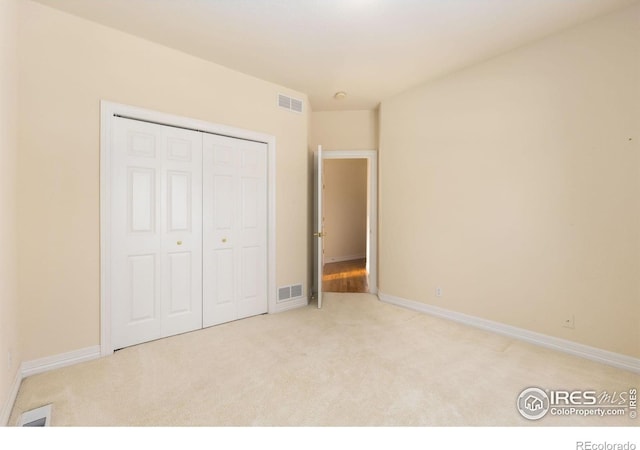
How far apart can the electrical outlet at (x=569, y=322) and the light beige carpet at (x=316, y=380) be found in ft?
0.90

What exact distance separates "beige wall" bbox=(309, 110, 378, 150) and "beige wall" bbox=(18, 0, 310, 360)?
211 centimetres

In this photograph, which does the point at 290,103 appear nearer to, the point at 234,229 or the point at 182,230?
the point at 234,229

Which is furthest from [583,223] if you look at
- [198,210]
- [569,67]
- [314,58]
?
[198,210]

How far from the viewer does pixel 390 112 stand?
3.86m

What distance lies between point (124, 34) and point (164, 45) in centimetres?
31

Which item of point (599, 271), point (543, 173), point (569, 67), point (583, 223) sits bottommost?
point (599, 271)

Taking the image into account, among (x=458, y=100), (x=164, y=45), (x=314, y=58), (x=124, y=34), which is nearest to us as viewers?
(x=124, y=34)

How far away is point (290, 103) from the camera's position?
3.59 metres

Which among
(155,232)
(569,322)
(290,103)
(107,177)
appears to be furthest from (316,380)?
(290,103)

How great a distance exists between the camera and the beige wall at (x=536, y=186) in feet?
7.21

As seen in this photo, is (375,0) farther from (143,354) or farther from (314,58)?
(143,354)

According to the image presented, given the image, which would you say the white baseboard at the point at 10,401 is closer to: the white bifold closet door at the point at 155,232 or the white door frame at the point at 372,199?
the white bifold closet door at the point at 155,232

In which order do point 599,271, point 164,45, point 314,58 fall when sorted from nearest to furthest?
point 599,271
point 164,45
point 314,58

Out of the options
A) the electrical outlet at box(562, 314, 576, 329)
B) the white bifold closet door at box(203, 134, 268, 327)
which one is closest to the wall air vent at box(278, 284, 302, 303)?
the white bifold closet door at box(203, 134, 268, 327)
